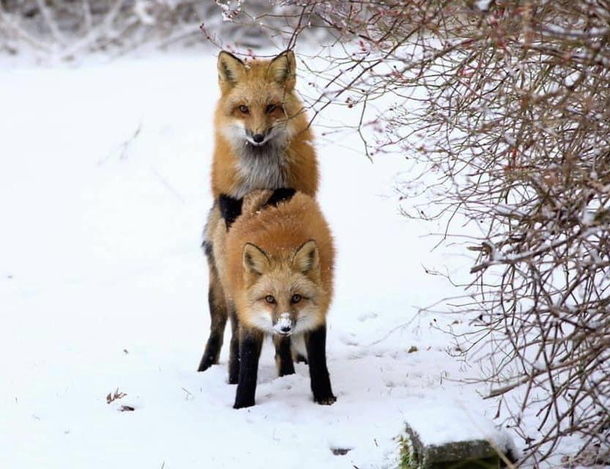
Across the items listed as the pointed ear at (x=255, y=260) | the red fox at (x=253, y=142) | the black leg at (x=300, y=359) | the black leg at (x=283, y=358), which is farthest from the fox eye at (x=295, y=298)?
the black leg at (x=300, y=359)

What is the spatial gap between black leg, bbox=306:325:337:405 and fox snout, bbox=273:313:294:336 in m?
0.39

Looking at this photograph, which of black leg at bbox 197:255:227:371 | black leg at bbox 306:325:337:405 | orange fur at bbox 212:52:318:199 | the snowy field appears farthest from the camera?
black leg at bbox 197:255:227:371

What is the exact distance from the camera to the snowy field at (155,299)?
545 centimetres

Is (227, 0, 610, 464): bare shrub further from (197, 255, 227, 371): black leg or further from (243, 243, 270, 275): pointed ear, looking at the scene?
(197, 255, 227, 371): black leg

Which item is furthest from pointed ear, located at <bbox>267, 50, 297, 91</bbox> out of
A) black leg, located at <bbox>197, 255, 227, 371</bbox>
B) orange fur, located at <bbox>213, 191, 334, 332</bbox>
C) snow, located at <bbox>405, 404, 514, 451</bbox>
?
snow, located at <bbox>405, 404, 514, 451</bbox>

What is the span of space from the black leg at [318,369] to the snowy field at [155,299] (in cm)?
10

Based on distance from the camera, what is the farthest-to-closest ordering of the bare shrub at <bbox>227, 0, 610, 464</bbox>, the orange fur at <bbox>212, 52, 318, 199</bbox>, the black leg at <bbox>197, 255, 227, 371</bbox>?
1. the black leg at <bbox>197, 255, 227, 371</bbox>
2. the orange fur at <bbox>212, 52, 318, 199</bbox>
3. the bare shrub at <bbox>227, 0, 610, 464</bbox>

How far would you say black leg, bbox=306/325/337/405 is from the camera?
19.4 feet

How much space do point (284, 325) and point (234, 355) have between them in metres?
1.29

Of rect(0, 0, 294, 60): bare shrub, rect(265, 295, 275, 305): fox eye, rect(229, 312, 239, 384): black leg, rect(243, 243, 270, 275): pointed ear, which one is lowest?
rect(229, 312, 239, 384): black leg

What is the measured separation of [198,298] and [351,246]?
216cm

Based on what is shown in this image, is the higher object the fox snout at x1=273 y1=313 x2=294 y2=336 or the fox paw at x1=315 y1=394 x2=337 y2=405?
the fox snout at x1=273 y1=313 x2=294 y2=336

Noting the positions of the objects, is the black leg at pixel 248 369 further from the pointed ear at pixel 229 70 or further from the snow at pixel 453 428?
the pointed ear at pixel 229 70

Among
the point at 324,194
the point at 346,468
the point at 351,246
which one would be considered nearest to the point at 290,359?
the point at 346,468
